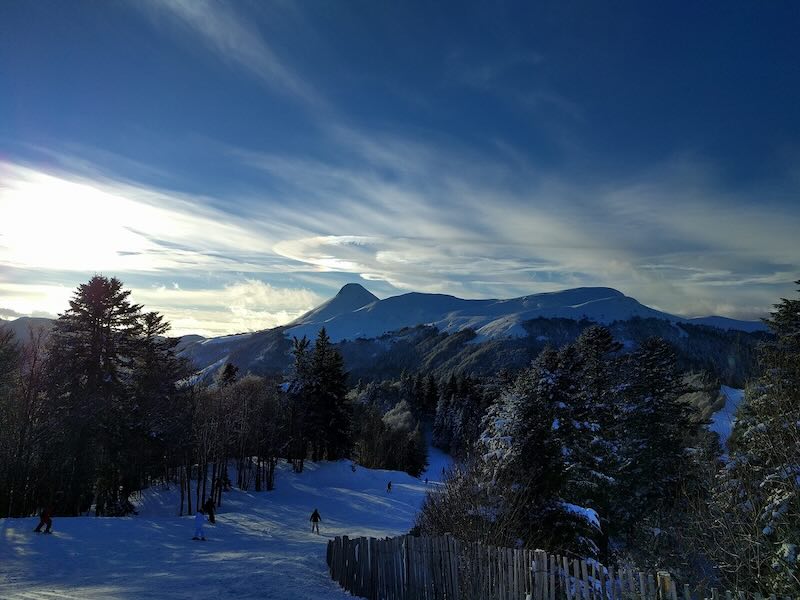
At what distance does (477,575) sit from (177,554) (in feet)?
50.8

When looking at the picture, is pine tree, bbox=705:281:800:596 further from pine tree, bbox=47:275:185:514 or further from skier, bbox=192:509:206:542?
pine tree, bbox=47:275:185:514

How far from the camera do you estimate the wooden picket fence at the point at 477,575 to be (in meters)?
6.72

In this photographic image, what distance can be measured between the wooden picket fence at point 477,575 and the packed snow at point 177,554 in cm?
122

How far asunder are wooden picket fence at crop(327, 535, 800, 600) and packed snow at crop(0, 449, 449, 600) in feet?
4.01

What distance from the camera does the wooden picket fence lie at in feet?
22.1

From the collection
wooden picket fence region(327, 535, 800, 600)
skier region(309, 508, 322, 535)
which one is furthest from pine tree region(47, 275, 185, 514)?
wooden picket fence region(327, 535, 800, 600)

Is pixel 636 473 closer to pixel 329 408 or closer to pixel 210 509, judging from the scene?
pixel 210 509

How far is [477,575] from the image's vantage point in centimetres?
983

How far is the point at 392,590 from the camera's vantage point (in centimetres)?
1255

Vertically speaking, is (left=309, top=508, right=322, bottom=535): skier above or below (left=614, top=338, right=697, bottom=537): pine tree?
→ below

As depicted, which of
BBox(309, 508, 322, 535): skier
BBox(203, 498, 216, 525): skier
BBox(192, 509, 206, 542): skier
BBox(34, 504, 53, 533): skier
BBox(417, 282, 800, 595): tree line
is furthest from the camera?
BBox(309, 508, 322, 535): skier

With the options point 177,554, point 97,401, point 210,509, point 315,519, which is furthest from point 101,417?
point 177,554

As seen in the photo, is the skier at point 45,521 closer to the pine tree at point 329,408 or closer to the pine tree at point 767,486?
the pine tree at point 767,486

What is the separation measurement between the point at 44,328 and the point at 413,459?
188 feet
